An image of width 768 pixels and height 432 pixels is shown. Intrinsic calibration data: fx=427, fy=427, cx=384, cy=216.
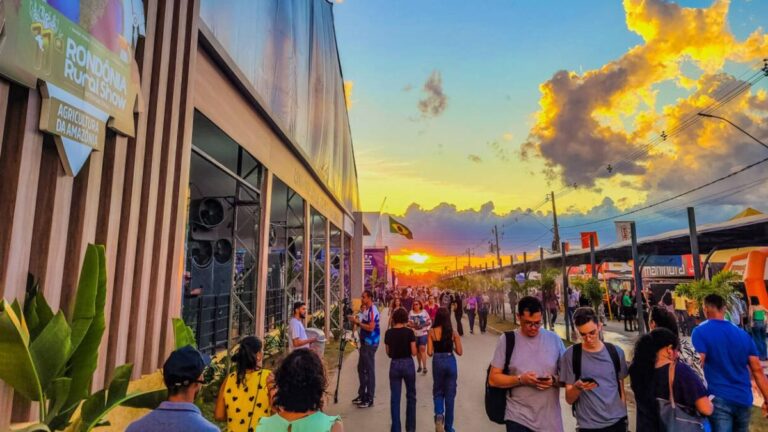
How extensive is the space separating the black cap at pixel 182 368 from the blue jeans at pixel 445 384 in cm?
396

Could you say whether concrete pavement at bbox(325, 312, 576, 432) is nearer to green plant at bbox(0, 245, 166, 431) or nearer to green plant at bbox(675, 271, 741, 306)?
green plant at bbox(0, 245, 166, 431)

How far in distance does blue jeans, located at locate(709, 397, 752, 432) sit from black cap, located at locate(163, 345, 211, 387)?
4.84 m

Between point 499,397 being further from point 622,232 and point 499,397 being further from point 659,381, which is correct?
point 622,232

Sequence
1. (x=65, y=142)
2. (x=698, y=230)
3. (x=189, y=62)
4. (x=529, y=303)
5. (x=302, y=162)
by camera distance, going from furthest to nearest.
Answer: (x=698, y=230), (x=302, y=162), (x=189, y=62), (x=529, y=303), (x=65, y=142)

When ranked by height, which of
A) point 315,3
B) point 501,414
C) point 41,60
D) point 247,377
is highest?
point 315,3

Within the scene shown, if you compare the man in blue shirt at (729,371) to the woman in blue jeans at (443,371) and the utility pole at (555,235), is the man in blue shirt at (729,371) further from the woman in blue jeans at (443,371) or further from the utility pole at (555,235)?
the utility pole at (555,235)

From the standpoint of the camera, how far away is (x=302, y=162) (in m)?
12.2

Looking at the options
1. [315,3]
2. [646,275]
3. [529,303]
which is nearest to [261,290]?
[529,303]

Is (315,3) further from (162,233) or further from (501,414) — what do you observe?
(501,414)

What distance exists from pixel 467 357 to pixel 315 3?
13778 millimetres

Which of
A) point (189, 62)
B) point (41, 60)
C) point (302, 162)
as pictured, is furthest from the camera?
point (302, 162)

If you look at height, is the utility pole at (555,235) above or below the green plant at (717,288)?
above

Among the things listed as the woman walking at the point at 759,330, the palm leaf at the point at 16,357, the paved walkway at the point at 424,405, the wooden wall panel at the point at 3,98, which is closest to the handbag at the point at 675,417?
the paved walkway at the point at 424,405

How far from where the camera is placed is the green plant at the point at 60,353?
2314mm
